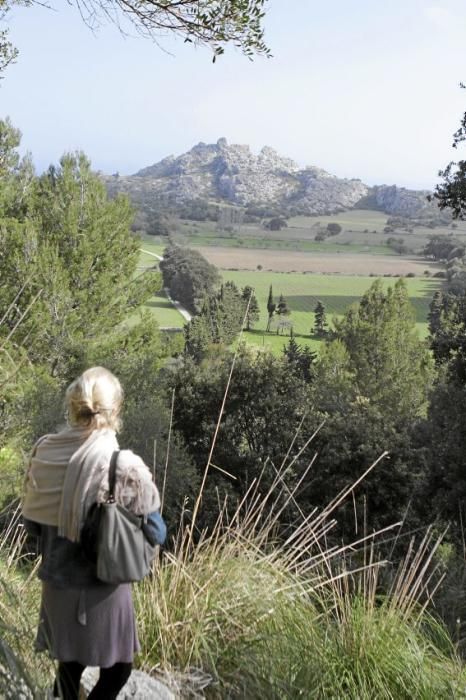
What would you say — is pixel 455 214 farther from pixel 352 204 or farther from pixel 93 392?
pixel 352 204

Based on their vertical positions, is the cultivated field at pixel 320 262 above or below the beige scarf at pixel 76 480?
below

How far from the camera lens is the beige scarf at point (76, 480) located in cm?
199

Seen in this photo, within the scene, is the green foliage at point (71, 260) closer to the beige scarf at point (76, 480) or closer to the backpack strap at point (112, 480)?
the beige scarf at point (76, 480)

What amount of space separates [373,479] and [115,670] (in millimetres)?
11495

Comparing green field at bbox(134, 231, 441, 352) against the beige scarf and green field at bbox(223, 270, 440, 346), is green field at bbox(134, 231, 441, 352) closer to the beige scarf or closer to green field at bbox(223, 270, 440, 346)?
green field at bbox(223, 270, 440, 346)

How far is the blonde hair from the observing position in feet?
6.73

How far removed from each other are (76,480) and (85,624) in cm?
42

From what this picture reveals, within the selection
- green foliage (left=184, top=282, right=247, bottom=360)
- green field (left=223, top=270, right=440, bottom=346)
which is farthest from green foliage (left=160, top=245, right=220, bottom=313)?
green foliage (left=184, top=282, right=247, bottom=360)

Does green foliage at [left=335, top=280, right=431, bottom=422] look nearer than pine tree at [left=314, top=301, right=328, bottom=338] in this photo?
Yes

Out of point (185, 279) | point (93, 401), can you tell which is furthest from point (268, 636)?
point (185, 279)

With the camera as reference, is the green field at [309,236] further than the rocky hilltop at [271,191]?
No

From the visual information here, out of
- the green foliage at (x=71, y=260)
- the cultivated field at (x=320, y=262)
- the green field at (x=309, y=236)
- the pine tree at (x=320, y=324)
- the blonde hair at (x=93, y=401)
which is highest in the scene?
the blonde hair at (x=93, y=401)

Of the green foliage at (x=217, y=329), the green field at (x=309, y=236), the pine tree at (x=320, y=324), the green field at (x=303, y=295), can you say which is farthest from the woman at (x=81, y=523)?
the green field at (x=309, y=236)

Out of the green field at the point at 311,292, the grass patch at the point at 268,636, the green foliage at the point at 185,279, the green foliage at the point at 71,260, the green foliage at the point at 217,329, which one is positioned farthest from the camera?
the green field at the point at 311,292
